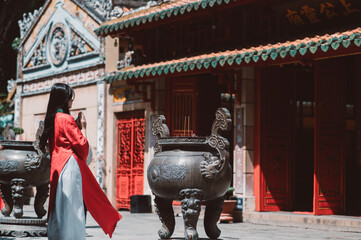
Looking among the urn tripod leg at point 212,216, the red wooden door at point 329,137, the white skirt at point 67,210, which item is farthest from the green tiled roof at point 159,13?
the white skirt at point 67,210

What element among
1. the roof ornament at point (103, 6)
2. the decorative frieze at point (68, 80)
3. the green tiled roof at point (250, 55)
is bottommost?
the green tiled roof at point (250, 55)

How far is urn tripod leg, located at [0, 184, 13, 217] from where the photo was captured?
9.70 metres

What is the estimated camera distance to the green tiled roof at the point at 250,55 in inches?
412

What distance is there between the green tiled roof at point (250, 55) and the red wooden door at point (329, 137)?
3.20 feet

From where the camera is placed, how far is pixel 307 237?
985 cm

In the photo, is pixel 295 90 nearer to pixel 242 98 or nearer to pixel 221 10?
pixel 242 98

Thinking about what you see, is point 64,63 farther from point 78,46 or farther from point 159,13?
point 159,13

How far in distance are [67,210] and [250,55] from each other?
20.6ft

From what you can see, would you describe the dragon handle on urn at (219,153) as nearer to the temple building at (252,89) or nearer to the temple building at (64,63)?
the temple building at (252,89)

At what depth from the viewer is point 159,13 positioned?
14242 mm

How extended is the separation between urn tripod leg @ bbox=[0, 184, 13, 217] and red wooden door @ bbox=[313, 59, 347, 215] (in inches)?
201

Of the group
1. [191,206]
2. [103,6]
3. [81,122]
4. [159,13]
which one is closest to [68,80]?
[103,6]

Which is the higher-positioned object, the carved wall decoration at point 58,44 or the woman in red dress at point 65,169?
the carved wall decoration at point 58,44

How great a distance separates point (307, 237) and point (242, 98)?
12.9 ft
